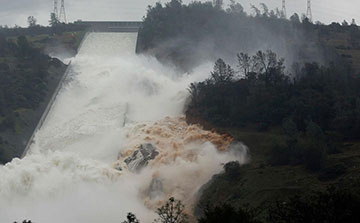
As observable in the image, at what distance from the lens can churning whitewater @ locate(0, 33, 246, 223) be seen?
81306 millimetres

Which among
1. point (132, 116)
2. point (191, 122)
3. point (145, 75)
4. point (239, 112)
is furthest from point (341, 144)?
point (145, 75)

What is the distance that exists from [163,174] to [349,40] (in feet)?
242

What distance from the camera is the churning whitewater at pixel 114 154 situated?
81.3m

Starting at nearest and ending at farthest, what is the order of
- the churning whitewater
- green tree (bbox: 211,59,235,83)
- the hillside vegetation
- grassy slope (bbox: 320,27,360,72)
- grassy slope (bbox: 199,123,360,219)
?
the hillside vegetation → grassy slope (bbox: 199,123,360,219) → the churning whitewater → green tree (bbox: 211,59,235,83) → grassy slope (bbox: 320,27,360,72)

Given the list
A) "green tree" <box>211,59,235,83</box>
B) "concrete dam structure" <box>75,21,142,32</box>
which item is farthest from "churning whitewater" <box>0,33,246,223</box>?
"concrete dam structure" <box>75,21,142,32</box>

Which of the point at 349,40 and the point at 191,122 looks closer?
the point at 191,122

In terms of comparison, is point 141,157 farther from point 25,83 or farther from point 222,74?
point 25,83

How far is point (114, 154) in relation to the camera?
97875 mm

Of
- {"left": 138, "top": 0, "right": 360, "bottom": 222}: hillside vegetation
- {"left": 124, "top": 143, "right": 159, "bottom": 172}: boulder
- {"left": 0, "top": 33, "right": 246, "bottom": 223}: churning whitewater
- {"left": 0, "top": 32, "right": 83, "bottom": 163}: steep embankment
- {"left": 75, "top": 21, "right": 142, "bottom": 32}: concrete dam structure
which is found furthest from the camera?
{"left": 75, "top": 21, "right": 142, "bottom": 32}: concrete dam structure

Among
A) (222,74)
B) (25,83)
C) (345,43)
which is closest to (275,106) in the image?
(222,74)

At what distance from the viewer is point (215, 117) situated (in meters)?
101

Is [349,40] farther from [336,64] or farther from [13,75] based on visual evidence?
[13,75]

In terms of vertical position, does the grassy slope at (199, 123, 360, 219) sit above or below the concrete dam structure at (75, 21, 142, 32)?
below

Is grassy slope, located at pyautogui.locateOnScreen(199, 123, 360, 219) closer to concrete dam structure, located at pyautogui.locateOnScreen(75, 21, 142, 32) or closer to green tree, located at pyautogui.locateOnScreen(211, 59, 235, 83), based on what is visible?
green tree, located at pyautogui.locateOnScreen(211, 59, 235, 83)
